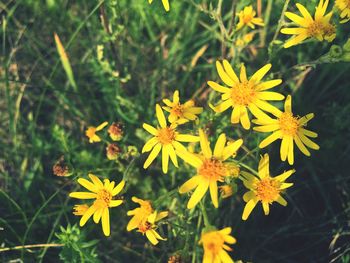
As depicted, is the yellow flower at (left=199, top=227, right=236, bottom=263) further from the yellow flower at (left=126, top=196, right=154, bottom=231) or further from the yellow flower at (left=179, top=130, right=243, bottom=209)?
the yellow flower at (left=126, top=196, right=154, bottom=231)

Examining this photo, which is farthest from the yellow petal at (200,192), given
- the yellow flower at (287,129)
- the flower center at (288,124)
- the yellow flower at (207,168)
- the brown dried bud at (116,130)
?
the brown dried bud at (116,130)

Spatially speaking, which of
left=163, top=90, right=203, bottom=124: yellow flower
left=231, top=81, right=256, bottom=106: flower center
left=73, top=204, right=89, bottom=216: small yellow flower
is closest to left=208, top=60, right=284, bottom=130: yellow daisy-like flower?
left=231, top=81, right=256, bottom=106: flower center

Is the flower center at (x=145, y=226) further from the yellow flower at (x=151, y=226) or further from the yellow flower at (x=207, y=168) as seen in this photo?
the yellow flower at (x=207, y=168)

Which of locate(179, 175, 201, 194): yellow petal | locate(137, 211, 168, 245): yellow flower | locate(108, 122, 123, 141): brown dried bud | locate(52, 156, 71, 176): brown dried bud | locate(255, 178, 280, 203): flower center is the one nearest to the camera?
locate(179, 175, 201, 194): yellow petal

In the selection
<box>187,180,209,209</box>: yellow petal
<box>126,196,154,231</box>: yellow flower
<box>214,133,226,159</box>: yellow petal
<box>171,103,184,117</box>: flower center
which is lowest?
<box>126,196,154,231</box>: yellow flower

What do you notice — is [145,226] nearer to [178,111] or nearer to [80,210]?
[80,210]

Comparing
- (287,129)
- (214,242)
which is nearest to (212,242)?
(214,242)
